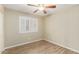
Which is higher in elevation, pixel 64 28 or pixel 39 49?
pixel 64 28

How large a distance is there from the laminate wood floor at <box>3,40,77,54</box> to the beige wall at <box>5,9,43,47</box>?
0.10 metres

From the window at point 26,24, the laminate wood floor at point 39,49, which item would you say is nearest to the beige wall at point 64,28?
the laminate wood floor at point 39,49

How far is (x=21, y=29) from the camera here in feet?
5.12

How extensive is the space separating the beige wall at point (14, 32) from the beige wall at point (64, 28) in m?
0.17

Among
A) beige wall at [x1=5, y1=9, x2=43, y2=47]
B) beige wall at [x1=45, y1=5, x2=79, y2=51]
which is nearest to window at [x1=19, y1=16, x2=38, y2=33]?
beige wall at [x1=5, y1=9, x2=43, y2=47]

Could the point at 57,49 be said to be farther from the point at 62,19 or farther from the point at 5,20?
the point at 5,20

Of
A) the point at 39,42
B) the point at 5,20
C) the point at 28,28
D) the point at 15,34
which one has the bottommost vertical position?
the point at 39,42

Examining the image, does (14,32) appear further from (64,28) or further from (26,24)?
(64,28)

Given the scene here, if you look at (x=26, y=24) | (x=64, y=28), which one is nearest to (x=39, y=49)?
(x=26, y=24)

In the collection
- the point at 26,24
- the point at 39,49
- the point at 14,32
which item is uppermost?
the point at 26,24

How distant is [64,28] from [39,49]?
60 cm

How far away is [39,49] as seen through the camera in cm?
157

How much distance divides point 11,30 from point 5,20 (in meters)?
0.20

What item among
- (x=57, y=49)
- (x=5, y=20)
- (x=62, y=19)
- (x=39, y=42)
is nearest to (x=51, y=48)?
(x=57, y=49)
